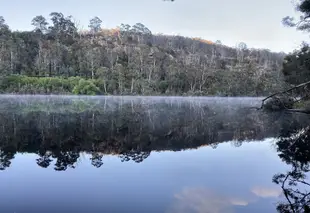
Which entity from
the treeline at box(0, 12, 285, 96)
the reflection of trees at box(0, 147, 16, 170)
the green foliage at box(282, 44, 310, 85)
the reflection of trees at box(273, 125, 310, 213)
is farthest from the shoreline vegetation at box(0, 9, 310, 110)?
the reflection of trees at box(0, 147, 16, 170)

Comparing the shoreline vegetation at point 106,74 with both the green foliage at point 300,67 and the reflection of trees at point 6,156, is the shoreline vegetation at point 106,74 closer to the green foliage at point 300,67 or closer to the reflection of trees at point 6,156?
the green foliage at point 300,67

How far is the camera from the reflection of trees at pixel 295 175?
4633 mm

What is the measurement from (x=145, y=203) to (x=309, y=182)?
318cm

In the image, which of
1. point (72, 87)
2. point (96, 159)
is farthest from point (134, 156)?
point (72, 87)

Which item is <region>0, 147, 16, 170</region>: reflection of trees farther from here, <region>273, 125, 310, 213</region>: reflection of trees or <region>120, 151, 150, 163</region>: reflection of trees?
<region>273, 125, 310, 213</region>: reflection of trees

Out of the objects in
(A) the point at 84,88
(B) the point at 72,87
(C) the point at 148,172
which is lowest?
(C) the point at 148,172

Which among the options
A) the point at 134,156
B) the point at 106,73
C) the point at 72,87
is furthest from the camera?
the point at 106,73

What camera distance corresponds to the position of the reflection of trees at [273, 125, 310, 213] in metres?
4.63

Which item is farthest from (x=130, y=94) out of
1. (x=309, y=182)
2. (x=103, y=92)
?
(x=309, y=182)

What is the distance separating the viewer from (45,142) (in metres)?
9.16

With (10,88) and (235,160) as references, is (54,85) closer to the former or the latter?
(10,88)

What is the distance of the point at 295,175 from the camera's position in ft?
20.6

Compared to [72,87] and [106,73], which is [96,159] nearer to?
[72,87]

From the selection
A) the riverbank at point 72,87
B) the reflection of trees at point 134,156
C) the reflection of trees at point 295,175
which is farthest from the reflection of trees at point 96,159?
the riverbank at point 72,87
